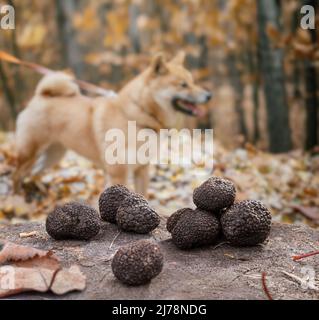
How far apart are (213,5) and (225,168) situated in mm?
5511

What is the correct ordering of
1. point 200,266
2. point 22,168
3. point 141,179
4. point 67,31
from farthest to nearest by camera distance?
point 67,31 < point 22,168 < point 141,179 < point 200,266

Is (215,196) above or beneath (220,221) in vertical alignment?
above

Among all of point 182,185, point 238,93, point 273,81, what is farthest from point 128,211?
point 238,93

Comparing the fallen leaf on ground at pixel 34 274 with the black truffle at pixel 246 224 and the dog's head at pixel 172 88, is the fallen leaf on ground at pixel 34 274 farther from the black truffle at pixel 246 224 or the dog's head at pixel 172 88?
the dog's head at pixel 172 88

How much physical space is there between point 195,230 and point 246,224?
0.93ft

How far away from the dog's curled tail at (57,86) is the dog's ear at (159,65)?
1.00 metres

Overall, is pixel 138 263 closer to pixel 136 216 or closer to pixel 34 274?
pixel 34 274

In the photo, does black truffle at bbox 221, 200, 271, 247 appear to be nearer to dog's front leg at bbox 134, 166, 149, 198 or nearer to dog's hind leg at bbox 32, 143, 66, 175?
dog's front leg at bbox 134, 166, 149, 198

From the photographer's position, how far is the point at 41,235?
9.92 ft

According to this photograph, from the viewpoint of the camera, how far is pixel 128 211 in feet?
9.75

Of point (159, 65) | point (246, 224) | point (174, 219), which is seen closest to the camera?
point (246, 224)

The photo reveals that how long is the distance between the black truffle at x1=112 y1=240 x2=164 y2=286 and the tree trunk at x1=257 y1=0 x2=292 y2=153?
19.2 feet

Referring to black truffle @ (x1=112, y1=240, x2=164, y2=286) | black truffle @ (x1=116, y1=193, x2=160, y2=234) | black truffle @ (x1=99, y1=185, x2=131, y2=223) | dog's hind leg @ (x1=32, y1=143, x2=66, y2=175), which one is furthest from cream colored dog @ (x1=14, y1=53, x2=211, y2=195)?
black truffle @ (x1=112, y1=240, x2=164, y2=286)

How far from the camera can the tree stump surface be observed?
2.25 meters
